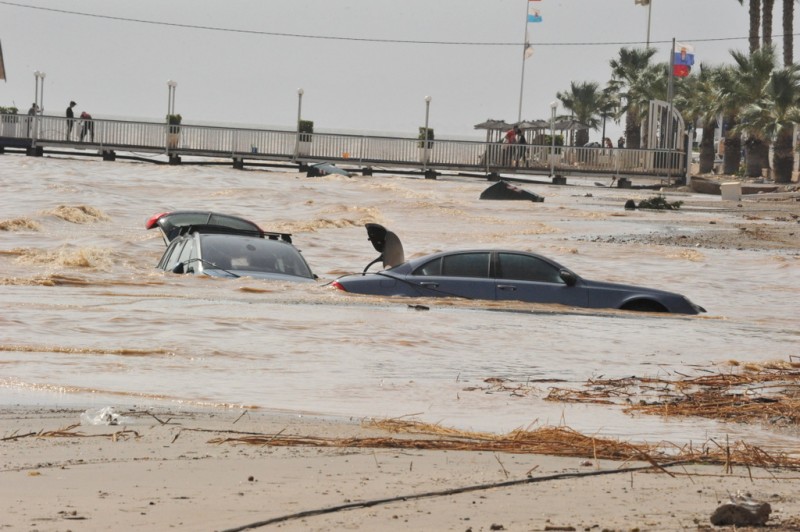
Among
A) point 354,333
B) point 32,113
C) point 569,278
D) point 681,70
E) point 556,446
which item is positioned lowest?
point 354,333

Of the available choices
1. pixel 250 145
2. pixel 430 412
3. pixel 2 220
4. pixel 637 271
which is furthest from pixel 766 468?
pixel 250 145

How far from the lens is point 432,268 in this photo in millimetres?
16656

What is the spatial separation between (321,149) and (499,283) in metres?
43.9

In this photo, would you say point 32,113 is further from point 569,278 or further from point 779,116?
point 569,278

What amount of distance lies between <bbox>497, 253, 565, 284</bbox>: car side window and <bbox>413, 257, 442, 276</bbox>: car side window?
705 mm

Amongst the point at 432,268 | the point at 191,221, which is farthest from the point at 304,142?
the point at 432,268

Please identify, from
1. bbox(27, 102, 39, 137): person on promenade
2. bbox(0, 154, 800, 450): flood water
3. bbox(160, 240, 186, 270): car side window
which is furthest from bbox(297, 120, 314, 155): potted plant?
Result: bbox(160, 240, 186, 270): car side window

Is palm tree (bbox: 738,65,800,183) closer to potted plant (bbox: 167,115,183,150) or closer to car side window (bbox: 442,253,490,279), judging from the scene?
potted plant (bbox: 167,115,183,150)

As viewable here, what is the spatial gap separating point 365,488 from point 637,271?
20.0 meters

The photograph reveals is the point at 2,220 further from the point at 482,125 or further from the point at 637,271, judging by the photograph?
the point at 482,125

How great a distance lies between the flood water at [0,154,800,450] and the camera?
949 cm

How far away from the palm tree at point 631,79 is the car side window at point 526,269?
231ft

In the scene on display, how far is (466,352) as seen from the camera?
519 inches

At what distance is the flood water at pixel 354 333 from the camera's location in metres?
9.49
